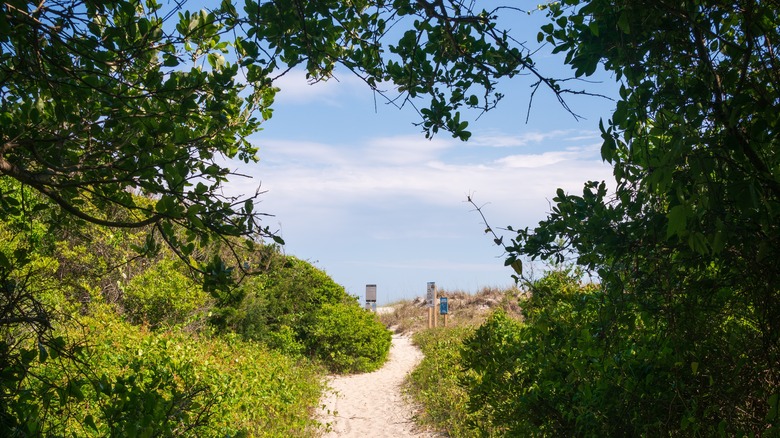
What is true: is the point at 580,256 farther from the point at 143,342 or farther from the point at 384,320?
the point at 384,320

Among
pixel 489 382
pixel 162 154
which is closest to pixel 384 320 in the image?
pixel 489 382

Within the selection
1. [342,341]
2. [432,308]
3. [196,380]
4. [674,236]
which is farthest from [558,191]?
[432,308]

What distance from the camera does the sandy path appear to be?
978 cm

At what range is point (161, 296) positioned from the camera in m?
11.6

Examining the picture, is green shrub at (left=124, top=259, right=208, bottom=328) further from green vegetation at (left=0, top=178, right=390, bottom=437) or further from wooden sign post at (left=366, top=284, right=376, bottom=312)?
wooden sign post at (left=366, top=284, right=376, bottom=312)

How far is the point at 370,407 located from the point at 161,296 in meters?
4.08

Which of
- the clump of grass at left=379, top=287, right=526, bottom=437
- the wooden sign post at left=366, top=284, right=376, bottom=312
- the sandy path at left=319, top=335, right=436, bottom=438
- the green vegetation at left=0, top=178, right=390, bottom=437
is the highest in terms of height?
the wooden sign post at left=366, top=284, right=376, bottom=312

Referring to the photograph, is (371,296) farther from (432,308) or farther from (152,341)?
(152,341)

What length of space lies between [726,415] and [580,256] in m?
1.29

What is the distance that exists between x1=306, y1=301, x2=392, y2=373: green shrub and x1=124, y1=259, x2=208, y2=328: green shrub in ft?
12.8

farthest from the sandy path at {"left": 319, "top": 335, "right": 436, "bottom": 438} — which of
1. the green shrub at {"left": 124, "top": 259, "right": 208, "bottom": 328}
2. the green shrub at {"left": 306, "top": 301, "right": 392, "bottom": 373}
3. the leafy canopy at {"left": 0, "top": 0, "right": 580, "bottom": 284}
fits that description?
the leafy canopy at {"left": 0, "top": 0, "right": 580, "bottom": 284}

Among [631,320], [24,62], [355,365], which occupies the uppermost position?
[24,62]

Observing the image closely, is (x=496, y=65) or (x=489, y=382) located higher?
(x=496, y=65)

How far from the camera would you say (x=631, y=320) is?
381cm
